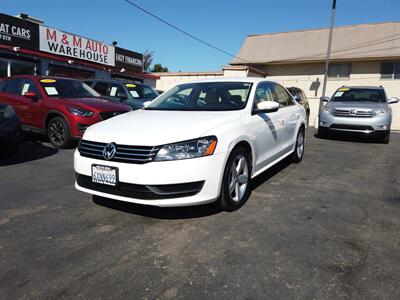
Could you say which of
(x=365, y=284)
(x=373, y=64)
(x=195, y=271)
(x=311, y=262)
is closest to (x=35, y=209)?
(x=195, y=271)

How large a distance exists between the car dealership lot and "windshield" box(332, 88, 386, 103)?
6.35 metres

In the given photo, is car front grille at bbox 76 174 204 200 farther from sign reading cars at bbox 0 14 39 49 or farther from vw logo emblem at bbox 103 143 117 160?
sign reading cars at bbox 0 14 39 49

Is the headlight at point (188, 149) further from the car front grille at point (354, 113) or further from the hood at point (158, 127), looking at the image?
the car front grille at point (354, 113)

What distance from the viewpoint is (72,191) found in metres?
4.70

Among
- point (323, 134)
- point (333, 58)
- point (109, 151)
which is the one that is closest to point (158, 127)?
point (109, 151)

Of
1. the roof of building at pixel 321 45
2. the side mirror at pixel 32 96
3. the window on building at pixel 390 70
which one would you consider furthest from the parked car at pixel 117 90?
the window on building at pixel 390 70

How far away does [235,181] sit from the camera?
3.96 meters

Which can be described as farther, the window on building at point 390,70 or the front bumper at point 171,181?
the window on building at point 390,70

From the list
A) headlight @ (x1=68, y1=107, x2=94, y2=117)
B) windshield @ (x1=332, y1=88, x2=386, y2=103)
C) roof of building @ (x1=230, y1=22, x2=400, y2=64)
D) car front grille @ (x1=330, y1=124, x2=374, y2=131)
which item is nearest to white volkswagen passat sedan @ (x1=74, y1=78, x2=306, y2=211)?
headlight @ (x1=68, y1=107, x2=94, y2=117)

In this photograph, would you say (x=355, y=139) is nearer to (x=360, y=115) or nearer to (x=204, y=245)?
(x=360, y=115)

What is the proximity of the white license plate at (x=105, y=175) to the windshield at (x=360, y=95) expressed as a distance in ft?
30.3

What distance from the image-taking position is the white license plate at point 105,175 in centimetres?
347

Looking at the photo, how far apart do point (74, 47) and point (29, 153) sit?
1140 centimetres

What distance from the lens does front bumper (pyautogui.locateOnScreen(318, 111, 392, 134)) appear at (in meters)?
9.66
